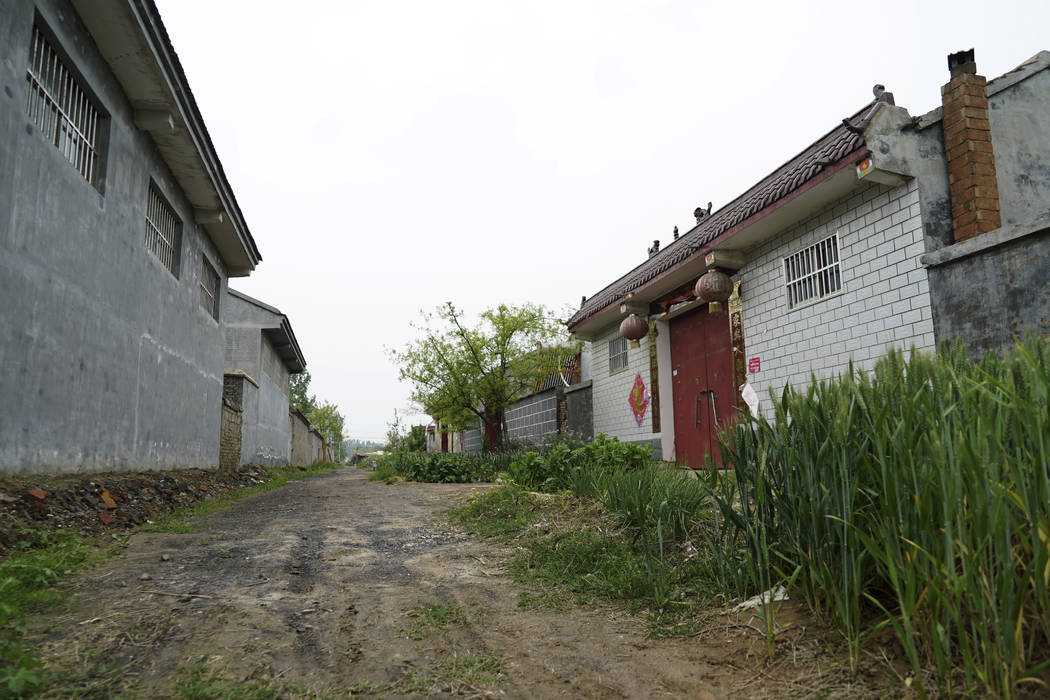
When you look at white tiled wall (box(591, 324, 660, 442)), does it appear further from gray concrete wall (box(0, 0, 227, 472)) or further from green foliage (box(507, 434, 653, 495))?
gray concrete wall (box(0, 0, 227, 472))

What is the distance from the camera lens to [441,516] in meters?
6.62

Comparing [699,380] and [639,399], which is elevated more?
[699,380]

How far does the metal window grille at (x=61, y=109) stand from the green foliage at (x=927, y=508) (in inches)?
240

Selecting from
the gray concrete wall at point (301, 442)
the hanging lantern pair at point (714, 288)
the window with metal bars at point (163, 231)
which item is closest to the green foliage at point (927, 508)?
the hanging lantern pair at point (714, 288)

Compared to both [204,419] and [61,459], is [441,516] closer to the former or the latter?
[61,459]

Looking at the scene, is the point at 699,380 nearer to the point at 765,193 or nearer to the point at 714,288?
the point at 714,288

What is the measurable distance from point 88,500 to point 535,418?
13.0 m

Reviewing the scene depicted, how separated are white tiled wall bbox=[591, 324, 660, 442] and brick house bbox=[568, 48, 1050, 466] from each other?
4.60ft

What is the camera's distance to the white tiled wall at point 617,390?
38.5 ft

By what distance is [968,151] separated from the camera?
6.11 metres

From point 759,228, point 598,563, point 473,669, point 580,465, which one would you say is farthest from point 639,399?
point 473,669

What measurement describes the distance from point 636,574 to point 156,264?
24.5ft

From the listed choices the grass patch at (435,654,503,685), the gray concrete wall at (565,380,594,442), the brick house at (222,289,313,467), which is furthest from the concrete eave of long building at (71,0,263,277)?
the gray concrete wall at (565,380,594,442)

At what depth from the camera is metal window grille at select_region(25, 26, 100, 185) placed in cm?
514
